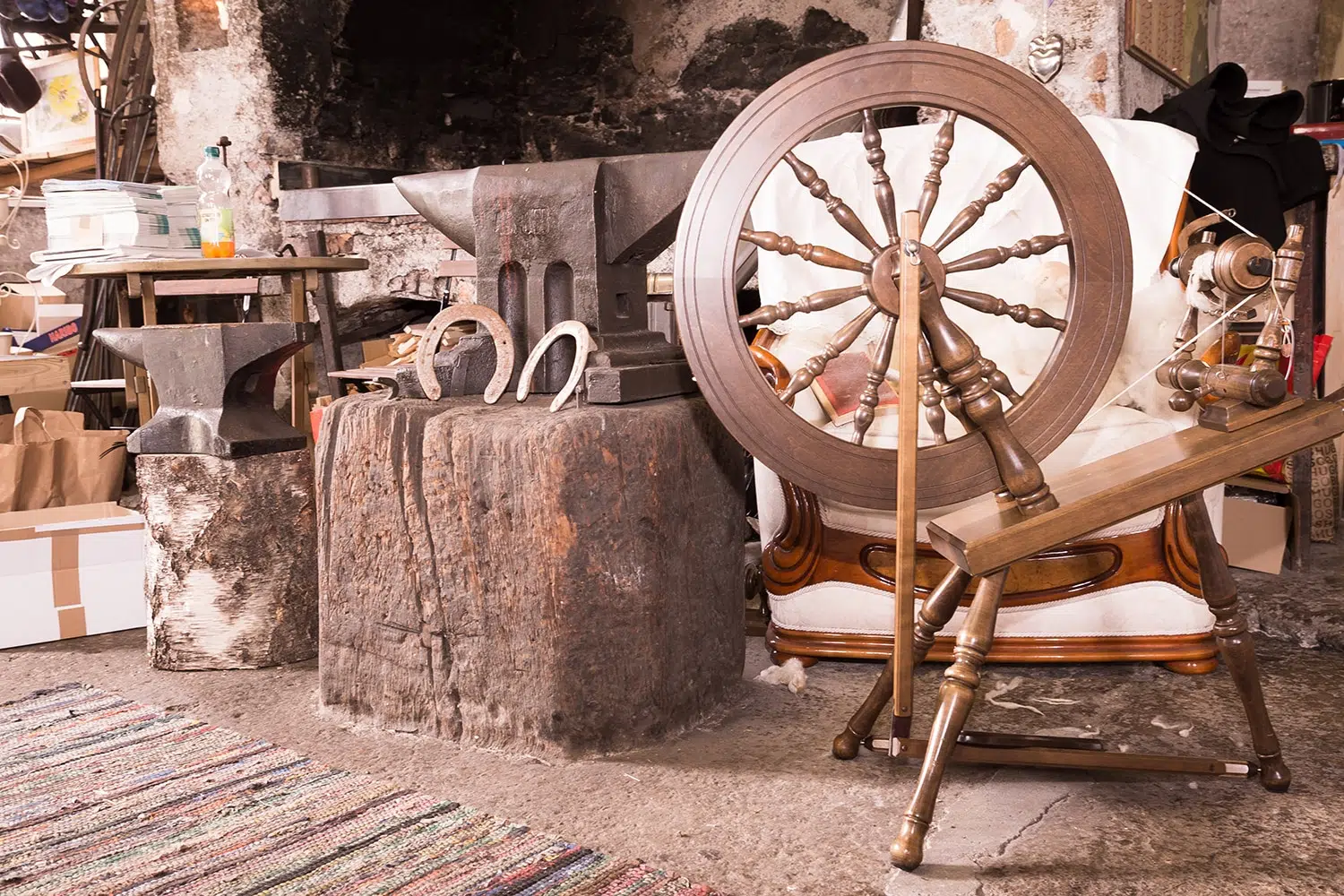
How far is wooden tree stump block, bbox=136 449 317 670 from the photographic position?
2361 millimetres

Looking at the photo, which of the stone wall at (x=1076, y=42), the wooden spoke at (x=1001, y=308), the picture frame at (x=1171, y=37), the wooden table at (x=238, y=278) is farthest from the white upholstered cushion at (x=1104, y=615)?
the picture frame at (x=1171, y=37)

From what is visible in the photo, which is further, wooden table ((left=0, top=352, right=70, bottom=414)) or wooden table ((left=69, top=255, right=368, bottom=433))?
wooden table ((left=0, top=352, right=70, bottom=414))

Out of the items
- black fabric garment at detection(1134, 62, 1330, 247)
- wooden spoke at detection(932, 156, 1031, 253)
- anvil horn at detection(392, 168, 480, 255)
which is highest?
black fabric garment at detection(1134, 62, 1330, 247)

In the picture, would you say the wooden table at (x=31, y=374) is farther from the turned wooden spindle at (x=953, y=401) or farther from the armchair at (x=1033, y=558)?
the turned wooden spindle at (x=953, y=401)

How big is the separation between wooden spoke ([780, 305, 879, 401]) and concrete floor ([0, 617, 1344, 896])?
24.4 inches

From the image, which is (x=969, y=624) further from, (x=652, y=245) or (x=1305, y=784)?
(x=652, y=245)

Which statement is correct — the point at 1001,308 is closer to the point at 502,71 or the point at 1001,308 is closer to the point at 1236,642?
the point at 1236,642

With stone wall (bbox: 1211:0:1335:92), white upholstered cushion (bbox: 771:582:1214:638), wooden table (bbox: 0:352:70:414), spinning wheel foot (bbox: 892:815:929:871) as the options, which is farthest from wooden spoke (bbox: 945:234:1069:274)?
wooden table (bbox: 0:352:70:414)

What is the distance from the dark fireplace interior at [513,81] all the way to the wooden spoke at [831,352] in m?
3.67

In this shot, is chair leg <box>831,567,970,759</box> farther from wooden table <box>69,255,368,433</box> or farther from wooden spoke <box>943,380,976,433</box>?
wooden table <box>69,255,368,433</box>

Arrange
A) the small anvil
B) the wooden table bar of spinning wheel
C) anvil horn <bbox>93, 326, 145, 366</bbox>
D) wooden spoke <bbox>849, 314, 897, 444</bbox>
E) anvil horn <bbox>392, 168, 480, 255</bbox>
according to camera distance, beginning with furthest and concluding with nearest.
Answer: anvil horn <bbox>93, 326, 145, 366</bbox> → the small anvil → anvil horn <bbox>392, 168, 480, 255</bbox> → wooden spoke <bbox>849, 314, 897, 444</bbox> → the wooden table bar of spinning wheel

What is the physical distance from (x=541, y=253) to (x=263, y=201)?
9.98 feet

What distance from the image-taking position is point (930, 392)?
1.66 m

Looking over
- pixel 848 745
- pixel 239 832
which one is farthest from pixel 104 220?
pixel 848 745
